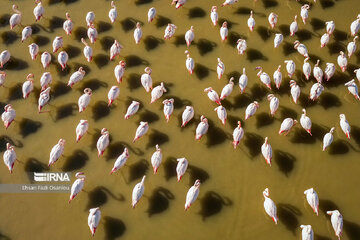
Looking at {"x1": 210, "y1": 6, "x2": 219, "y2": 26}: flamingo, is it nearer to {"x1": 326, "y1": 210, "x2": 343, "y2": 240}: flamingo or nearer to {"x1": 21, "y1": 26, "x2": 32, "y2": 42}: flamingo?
{"x1": 21, "y1": 26, "x2": 32, "y2": 42}: flamingo

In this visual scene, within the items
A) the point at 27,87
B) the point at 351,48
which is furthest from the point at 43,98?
the point at 351,48

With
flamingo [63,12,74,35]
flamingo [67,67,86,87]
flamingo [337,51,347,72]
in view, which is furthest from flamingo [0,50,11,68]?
flamingo [337,51,347,72]

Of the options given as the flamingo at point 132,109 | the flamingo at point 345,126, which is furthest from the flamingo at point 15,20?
the flamingo at point 345,126

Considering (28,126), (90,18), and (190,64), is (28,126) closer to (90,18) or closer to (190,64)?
(90,18)

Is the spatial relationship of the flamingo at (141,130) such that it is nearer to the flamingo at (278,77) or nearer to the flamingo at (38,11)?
the flamingo at (278,77)

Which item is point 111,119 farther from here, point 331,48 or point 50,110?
point 331,48

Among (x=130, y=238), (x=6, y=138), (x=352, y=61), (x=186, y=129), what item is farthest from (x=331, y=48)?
(x=6, y=138)
